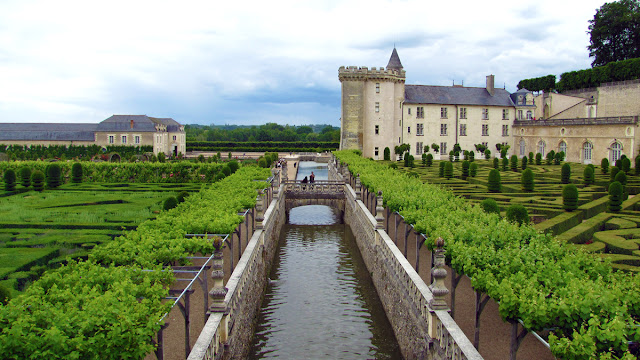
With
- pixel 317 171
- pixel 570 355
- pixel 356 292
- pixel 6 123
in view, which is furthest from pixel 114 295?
pixel 6 123

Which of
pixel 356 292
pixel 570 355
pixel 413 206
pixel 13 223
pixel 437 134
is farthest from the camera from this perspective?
pixel 437 134

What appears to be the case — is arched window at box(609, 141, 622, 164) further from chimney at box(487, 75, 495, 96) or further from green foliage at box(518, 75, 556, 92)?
green foliage at box(518, 75, 556, 92)

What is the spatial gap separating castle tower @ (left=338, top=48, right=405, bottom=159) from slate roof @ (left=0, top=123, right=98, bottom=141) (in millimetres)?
41866

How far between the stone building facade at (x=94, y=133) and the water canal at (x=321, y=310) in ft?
174

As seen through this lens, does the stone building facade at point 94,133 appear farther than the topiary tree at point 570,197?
Yes

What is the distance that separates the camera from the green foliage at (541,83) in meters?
72.5

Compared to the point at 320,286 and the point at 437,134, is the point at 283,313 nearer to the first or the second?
the point at 320,286

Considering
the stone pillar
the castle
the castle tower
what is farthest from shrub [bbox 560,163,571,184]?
the stone pillar

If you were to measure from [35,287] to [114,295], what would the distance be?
1.46 m

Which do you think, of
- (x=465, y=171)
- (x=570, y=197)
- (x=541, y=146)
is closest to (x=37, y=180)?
(x=465, y=171)

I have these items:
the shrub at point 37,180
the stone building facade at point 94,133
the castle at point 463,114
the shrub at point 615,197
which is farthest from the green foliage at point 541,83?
the shrub at point 37,180

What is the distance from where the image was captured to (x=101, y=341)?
20.3 feet

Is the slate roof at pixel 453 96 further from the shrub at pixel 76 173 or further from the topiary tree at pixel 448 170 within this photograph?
the shrub at pixel 76 173

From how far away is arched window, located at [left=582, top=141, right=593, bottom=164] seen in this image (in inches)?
1956
